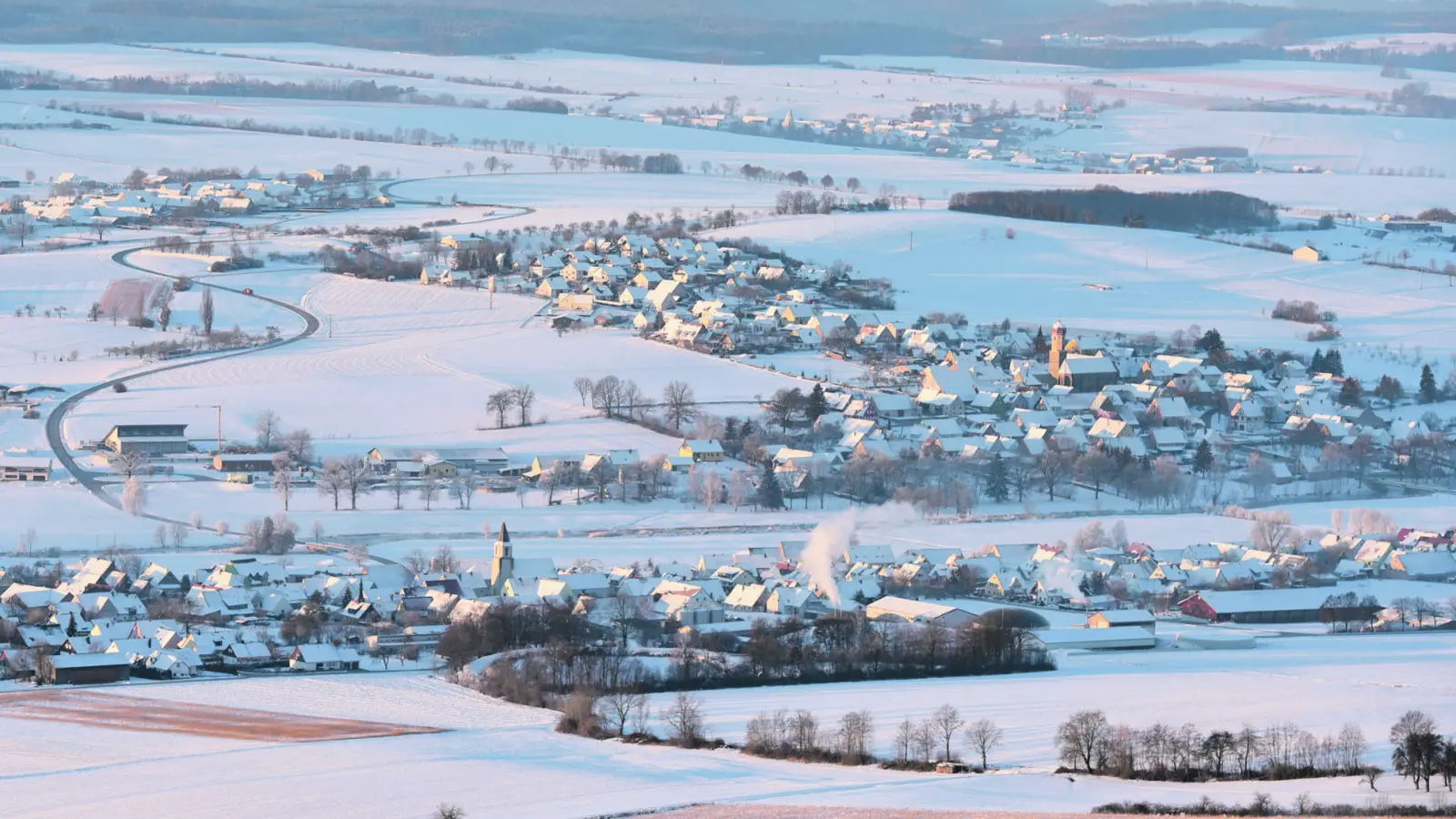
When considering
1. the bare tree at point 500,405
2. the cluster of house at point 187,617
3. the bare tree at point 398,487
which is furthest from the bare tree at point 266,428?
the cluster of house at point 187,617

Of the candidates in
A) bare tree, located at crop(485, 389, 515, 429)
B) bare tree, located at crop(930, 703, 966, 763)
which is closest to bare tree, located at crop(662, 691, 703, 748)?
bare tree, located at crop(930, 703, 966, 763)

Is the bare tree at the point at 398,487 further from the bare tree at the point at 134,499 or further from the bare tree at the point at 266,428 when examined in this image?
the bare tree at the point at 134,499

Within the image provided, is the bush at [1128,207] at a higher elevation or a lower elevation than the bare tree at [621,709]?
higher

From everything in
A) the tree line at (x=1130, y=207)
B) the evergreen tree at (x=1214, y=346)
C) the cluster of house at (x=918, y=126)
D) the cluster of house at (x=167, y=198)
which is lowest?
the evergreen tree at (x=1214, y=346)

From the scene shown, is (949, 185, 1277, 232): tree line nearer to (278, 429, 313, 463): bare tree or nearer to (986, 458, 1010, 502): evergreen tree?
(986, 458, 1010, 502): evergreen tree

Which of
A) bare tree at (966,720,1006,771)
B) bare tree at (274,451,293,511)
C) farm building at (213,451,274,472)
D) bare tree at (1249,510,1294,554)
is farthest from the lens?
farm building at (213,451,274,472)

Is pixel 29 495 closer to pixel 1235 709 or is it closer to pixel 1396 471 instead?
pixel 1235 709

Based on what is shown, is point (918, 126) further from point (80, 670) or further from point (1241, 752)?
point (1241, 752)

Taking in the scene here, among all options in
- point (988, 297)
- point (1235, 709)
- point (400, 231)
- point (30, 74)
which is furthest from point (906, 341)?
point (30, 74)
